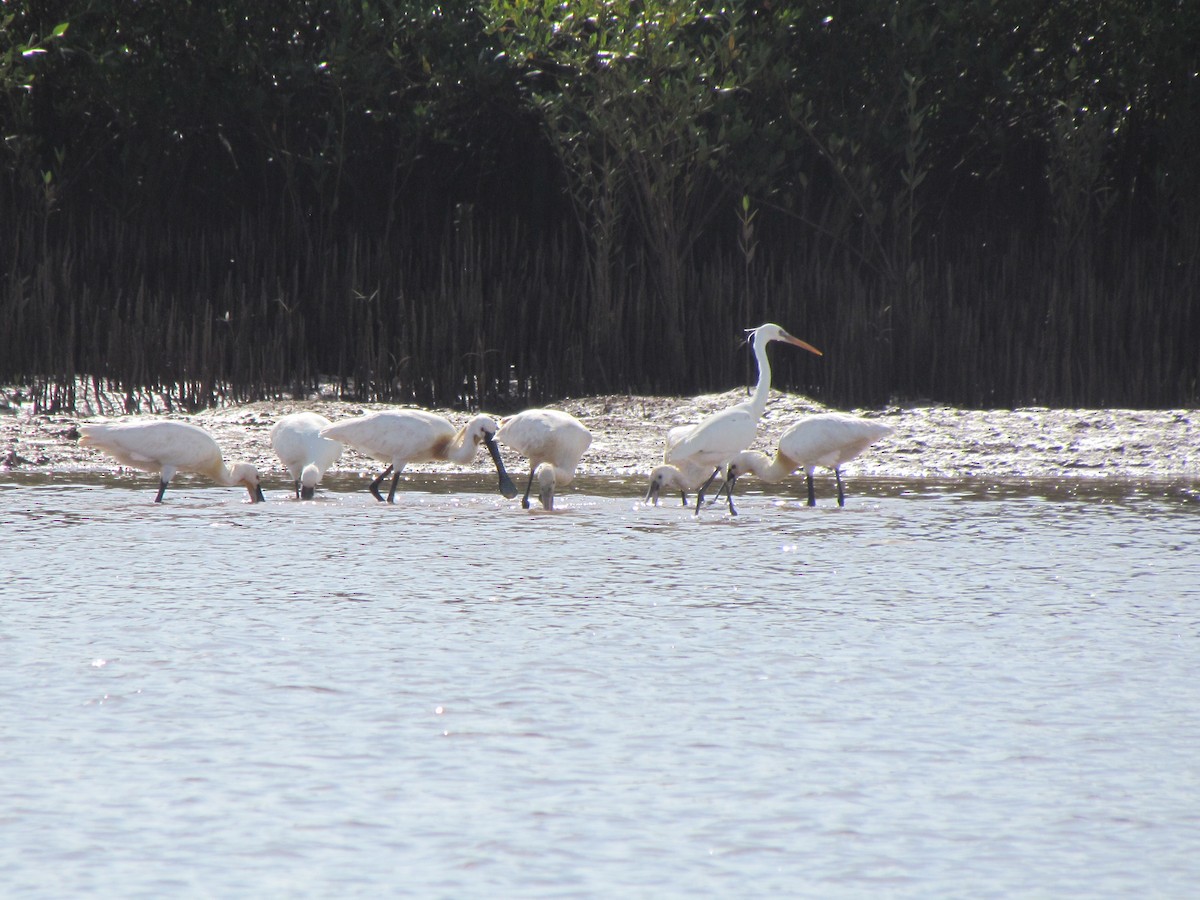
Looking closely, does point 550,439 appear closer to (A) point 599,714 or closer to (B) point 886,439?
(B) point 886,439

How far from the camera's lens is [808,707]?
491 cm

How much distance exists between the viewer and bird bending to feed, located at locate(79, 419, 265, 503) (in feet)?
33.9

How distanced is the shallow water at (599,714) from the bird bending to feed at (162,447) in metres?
1.74

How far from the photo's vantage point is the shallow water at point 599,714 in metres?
3.61

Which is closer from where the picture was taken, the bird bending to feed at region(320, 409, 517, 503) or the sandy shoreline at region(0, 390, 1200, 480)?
the bird bending to feed at region(320, 409, 517, 503)

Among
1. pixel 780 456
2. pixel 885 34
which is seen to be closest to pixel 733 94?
pixel 885 34

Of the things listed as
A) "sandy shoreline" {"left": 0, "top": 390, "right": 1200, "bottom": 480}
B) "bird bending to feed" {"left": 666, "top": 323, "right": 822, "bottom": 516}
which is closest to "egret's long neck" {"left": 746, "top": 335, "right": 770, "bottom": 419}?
"bird bending to feed" {"left": 666, "top": 323, "right": 822, "bottom": 516}

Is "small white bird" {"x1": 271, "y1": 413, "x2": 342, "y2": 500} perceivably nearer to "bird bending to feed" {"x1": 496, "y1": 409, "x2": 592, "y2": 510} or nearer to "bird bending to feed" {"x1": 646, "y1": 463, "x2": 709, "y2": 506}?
"bird bending to feed" {"x1": 496, "y1": 409, "x2": 592, "y2": 510}

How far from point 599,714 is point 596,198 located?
11318 mm

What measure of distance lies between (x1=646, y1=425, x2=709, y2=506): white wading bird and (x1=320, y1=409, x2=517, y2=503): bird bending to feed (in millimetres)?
949

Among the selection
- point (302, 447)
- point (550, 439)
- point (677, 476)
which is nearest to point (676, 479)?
point (677, 476)

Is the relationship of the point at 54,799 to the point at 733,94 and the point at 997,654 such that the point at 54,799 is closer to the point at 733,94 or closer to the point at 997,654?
the point at 997,654

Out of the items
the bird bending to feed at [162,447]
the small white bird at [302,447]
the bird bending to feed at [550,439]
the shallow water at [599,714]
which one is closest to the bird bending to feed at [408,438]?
the small white bird at [302,447]

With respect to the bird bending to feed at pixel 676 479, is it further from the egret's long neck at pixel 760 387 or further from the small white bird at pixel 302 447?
the small white bird at pixel 302 447
